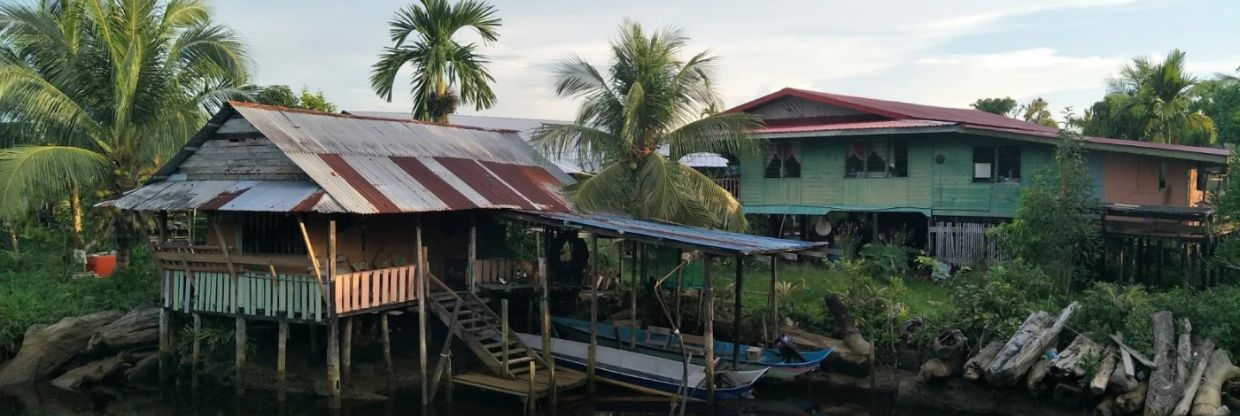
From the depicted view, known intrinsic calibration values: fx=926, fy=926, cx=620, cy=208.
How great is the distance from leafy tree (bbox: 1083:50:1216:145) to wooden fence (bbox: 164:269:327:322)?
2650 cm

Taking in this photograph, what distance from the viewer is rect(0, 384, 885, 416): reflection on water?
49.6 ft

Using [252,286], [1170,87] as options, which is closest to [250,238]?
[252,286]

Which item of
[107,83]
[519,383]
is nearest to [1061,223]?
[519,383]

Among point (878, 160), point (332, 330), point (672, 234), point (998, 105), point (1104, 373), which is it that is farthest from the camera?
point (998, 105)

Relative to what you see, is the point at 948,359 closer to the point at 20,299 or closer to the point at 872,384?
Answer: the point at 872,384

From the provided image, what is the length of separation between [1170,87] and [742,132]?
63.0ft

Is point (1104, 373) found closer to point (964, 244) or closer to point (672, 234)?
point (672, 234)

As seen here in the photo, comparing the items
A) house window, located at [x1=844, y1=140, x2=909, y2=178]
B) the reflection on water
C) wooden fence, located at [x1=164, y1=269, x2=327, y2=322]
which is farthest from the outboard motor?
house window, located at [x1=844, y1=140, x2=909, y2=178]

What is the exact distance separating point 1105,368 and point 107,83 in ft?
62.5

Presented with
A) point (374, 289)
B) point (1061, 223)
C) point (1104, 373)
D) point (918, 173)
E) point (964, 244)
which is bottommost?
point (1104, 373)

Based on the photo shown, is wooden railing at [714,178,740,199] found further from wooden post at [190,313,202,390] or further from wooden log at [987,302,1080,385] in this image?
wooden post at [190,313,202,390]

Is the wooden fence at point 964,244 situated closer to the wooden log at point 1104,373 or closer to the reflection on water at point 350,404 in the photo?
the wooden log at point 1104,373

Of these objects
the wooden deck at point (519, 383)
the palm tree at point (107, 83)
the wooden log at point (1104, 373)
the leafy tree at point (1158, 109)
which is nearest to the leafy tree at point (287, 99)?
the palm tree at point (107, 83)

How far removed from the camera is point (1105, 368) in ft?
46.4
